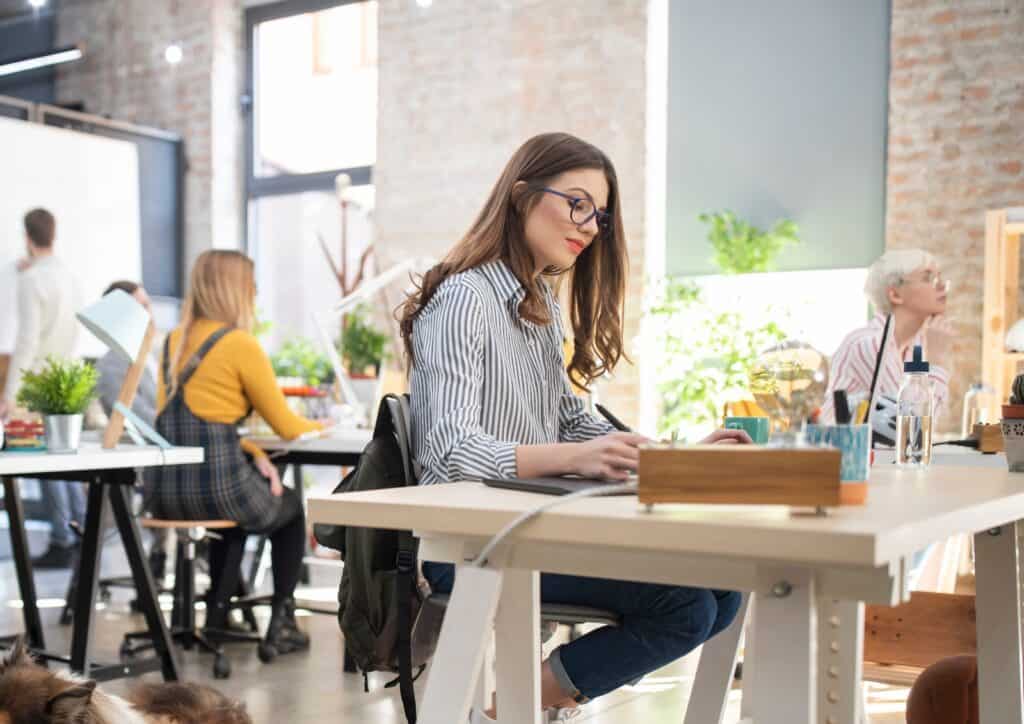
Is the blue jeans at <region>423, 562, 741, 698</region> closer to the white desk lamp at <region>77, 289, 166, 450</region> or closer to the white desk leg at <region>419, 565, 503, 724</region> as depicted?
the white desk leg at <region>419, 565, 503, 724</region>

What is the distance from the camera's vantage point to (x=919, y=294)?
3881mm

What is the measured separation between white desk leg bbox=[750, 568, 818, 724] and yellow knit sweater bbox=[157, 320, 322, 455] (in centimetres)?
286

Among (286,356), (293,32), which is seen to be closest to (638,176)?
(286,356)

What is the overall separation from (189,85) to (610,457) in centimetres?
678

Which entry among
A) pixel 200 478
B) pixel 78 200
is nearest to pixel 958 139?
pixel 200 478

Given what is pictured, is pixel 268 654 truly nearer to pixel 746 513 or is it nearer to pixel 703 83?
pixel 746 513

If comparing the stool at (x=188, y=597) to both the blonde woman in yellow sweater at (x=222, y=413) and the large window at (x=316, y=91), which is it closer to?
the blonde woman in yellow sweater at (x=222, y=413)

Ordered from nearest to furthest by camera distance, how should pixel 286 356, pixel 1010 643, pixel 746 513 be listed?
pixel 746 513 < pixel 1010 643 < pixel 286 356

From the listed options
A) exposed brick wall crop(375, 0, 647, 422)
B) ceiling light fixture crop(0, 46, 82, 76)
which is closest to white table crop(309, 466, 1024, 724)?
exposed brick wall crop(375, 0, 647, 422)

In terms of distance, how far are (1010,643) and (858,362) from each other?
1.95m

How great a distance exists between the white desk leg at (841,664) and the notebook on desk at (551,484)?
12.1 inches

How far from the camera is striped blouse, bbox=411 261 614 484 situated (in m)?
1.69

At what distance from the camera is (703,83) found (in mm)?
6145

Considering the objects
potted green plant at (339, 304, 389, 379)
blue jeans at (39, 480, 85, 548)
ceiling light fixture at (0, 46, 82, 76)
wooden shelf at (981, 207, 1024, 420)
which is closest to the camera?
wooden shelf at (981, 207, 1024, 420)
